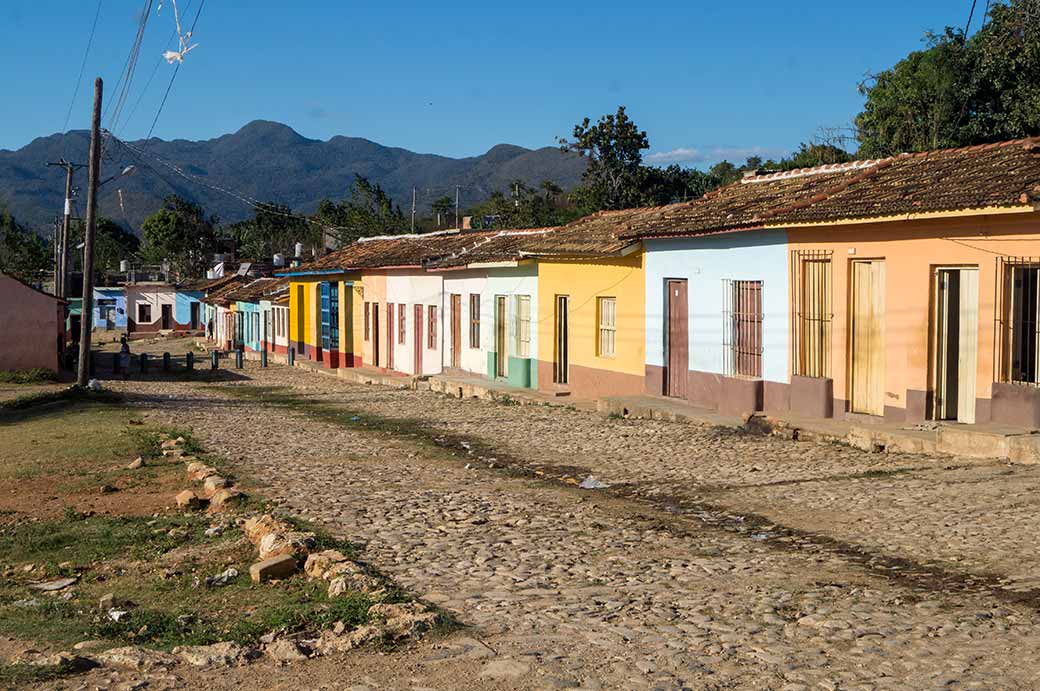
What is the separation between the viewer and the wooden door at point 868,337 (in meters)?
14.8

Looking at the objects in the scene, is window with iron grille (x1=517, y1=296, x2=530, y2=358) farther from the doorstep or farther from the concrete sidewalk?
the concrete sidewalk

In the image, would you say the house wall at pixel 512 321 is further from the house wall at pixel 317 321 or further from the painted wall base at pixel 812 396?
the house wall at pixel 317 321

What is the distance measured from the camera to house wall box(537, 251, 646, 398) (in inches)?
801

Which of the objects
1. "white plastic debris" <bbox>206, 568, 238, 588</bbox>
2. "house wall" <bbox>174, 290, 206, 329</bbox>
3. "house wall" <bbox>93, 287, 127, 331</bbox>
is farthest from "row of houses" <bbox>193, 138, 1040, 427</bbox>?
"house wall" <bbox>93, 287, 127, 331</bbox>

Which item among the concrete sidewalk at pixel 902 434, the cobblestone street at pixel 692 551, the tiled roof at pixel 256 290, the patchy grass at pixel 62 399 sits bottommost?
the patchy grass at pixel 62 399

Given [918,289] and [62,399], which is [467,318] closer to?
[62,399]

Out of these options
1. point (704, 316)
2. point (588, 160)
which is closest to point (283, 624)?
point (704, 316)

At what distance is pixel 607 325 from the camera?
2150 cm

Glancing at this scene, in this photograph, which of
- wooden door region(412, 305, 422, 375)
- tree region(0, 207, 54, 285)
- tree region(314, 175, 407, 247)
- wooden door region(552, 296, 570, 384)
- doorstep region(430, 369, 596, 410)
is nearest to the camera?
doorstep region(430, 369, 596, 410)

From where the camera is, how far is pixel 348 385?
31406 millimetres

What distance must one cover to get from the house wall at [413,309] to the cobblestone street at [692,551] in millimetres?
13695

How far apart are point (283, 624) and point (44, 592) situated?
251 centimetres

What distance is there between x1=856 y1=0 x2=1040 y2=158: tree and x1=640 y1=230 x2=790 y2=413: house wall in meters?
13.5

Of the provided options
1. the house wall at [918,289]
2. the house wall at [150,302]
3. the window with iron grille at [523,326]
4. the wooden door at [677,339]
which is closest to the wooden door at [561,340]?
the window with iron grille at [523,326]
